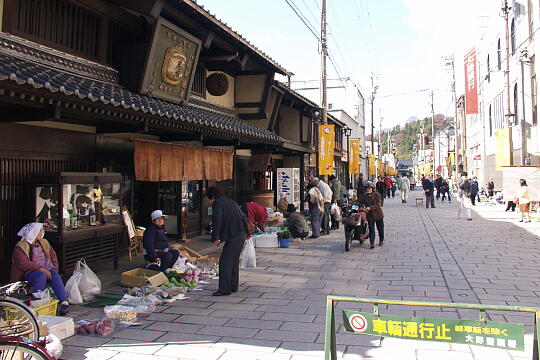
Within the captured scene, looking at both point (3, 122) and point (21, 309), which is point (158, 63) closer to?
point (3, 122)

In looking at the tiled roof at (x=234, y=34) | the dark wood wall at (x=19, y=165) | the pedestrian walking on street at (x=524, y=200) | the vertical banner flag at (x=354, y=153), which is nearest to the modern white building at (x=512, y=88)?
the pedestrian walking on street at (x=524, y=200)

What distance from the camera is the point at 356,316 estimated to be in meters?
3.58

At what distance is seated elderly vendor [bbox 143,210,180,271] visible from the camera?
8164mm

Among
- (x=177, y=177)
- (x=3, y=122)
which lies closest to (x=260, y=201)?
(x=177, y=177)

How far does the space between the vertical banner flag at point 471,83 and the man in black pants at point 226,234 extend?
3537 centimetres

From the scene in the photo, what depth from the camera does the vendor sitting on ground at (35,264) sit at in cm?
591

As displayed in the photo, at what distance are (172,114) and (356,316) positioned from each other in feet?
20.1

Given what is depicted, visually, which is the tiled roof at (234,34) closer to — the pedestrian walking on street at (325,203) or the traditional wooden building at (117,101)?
the traditional wooden building at (117,101)

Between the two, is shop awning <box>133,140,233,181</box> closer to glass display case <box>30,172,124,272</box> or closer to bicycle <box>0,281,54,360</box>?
glass display case <box>30,172,124,272</box>

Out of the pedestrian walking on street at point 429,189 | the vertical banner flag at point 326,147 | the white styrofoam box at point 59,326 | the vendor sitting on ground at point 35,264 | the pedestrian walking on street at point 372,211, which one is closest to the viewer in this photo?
Result: the white styrofoam box at point 59,326

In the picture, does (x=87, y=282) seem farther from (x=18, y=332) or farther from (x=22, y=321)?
(x=18, y=332)

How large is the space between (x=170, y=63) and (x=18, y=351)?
25.2ft

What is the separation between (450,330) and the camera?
3256mm

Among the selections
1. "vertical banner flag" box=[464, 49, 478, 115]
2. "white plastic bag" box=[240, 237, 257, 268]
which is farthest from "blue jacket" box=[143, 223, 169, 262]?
"vertical banner flag" box=[464, 49, 478, 115]
